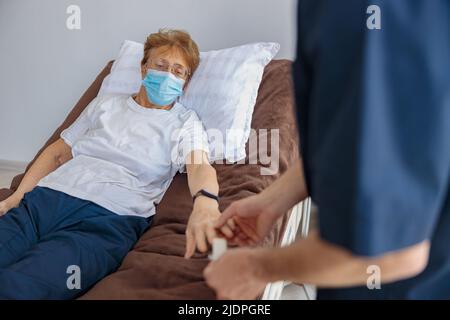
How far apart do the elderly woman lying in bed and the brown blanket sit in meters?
0.07

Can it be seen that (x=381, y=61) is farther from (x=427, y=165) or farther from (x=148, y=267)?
(x=148, y=267)

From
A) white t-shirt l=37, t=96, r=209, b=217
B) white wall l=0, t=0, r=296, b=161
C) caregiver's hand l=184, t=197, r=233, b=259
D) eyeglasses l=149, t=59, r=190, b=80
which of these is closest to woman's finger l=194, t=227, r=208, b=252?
caregiver's hand l=184, t=197, r=233, b=259

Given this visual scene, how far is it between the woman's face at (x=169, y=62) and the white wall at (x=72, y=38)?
646 mm

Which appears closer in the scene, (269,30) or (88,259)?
(88,259)

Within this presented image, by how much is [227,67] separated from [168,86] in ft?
1.22

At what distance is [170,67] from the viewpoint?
1837 mm

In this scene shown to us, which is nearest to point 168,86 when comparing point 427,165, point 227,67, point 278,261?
point 227,67

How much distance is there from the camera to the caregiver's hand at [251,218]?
1.00 metres

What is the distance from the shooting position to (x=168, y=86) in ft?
5.85

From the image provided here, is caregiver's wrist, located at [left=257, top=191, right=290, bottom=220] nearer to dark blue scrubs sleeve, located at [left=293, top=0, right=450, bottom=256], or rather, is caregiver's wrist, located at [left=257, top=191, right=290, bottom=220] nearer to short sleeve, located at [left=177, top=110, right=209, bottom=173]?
dark blue scrubs sleeve, located at [left=293, top=0, right=450, bottom=256]

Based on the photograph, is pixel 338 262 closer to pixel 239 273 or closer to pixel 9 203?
pixel 239 273

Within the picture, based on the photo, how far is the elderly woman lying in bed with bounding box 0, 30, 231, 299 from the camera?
1344 millimetres

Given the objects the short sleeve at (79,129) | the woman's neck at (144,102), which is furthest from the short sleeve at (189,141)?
the short sleeve at (79,129)

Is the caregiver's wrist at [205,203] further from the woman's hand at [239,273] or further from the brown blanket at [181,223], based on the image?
the woman's hand at [239,273]
